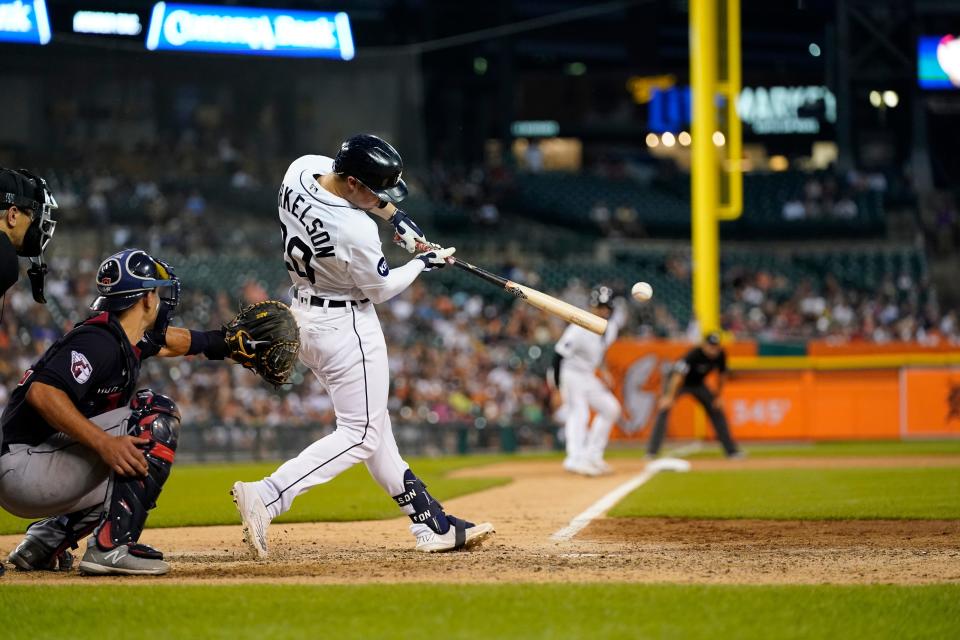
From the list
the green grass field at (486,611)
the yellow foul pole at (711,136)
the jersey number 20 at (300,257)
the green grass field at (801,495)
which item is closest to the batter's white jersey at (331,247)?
the jersey number 20 at (300,257)

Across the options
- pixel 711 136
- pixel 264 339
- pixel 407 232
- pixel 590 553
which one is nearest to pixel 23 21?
pixel 711 136

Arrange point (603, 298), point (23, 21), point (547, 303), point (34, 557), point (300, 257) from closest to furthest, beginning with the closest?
point (34, 557) < point (300, 257) < point (547, 303) < point (603, 298) < point (23, 21)

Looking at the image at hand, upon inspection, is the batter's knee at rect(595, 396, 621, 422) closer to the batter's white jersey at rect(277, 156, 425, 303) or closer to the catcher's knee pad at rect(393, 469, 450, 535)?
the catcher's knee pad at rect(393, 469, 450, 535)

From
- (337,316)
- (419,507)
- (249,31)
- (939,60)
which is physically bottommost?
(419,507)

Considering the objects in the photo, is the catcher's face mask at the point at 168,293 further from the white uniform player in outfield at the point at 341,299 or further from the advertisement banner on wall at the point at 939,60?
the advertisement banner on wall at the point at 939,60

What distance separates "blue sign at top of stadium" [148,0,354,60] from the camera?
23.6 m

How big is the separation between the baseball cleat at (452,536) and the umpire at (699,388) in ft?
29.1

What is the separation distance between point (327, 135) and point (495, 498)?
1672cm

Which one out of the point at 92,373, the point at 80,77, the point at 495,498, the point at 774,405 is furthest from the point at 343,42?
the point at 92,373

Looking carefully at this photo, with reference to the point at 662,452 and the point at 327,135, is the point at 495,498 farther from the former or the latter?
the point at 327,135

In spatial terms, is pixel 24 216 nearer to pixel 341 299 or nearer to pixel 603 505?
pixel 341 299

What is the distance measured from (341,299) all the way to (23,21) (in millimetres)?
18621

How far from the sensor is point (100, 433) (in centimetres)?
510

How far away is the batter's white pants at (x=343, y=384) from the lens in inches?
234
